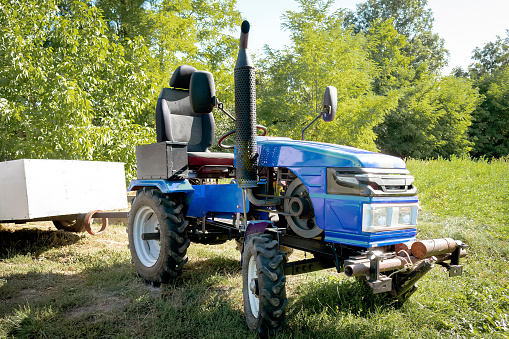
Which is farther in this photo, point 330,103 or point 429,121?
point 429,121

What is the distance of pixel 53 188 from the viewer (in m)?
5.16

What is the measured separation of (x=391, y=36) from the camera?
25.2 meters

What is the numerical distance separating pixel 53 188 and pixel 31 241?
5.17 ft

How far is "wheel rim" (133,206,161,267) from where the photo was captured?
465 cm

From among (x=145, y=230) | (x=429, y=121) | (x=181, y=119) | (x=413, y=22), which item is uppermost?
(x=413, y=22)

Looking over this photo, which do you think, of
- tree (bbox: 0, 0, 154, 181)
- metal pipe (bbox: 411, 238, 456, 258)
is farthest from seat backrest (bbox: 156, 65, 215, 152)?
metal pipe (bbox: 411, 238, 456, 258)

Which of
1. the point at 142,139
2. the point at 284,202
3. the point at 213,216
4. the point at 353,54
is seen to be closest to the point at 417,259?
the point at 284,202

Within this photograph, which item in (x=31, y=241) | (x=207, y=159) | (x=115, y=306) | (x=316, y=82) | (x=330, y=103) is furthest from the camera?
(x=316, y=82)

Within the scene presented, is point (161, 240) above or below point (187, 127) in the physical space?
below

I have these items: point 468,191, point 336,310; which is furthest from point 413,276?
point 468,191

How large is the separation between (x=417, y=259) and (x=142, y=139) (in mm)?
6806

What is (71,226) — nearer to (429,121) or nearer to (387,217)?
(387,217)

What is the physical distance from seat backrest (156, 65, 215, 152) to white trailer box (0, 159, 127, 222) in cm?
158

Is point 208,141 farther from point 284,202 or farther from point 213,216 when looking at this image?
point 284,202
